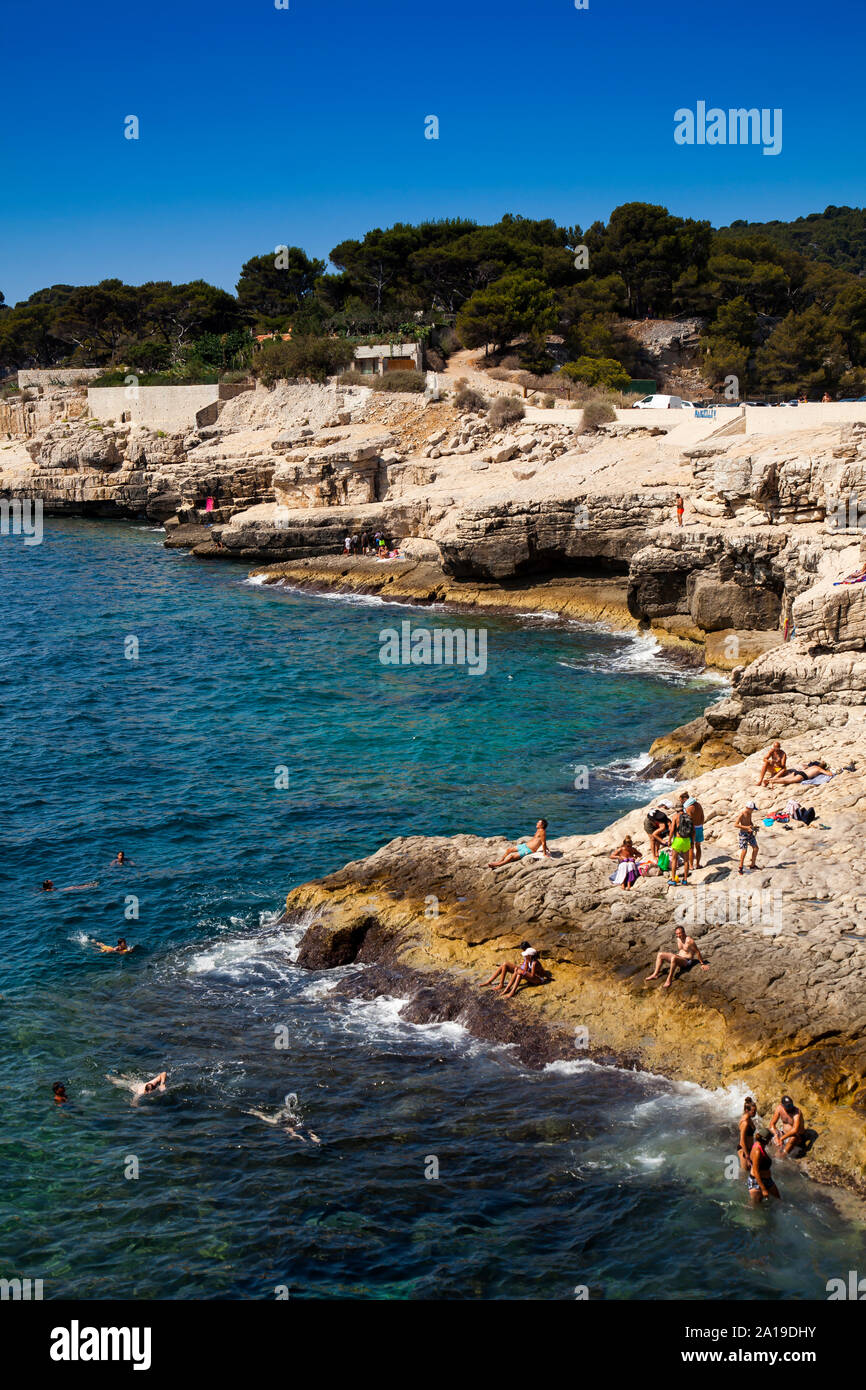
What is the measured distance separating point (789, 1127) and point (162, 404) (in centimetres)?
6586

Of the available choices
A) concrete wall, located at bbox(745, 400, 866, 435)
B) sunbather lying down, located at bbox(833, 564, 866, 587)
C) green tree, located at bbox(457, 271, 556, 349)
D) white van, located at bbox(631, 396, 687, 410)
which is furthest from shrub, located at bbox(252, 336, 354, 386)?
sunbather lying down, located at bbox(833, 564, 866, 587)

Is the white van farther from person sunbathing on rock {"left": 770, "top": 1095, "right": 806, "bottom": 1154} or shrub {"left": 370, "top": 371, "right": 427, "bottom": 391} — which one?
person sunbathing on rock {"left": 770, "top": 1095, "right": 806, "bottom": 1154}

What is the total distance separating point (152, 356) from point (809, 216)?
12016cm

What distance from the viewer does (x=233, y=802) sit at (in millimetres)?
25812

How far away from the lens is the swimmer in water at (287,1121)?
14.2 meters

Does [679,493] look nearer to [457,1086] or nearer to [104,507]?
[457,1086]

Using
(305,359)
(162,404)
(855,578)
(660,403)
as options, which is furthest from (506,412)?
(855,578)

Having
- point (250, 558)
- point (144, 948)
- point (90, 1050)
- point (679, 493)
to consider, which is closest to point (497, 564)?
point (679, 493)

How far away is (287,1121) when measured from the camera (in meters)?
14.5

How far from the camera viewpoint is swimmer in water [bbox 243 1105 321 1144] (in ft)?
46.5

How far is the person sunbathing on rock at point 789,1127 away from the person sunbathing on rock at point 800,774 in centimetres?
775

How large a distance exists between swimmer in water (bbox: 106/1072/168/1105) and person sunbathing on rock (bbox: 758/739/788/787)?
35.9ft

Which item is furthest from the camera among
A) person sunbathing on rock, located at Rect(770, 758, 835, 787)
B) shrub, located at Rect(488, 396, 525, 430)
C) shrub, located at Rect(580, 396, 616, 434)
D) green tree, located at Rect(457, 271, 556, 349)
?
green tree, located at Rect(457, 271, 556, 349)
